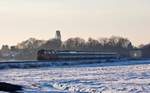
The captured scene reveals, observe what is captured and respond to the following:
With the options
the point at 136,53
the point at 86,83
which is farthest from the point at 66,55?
the point at 86,83

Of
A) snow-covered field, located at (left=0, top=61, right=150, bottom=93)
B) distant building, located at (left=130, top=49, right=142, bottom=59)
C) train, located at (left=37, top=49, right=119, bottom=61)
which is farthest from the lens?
distant building, located at (left=130, top=49, right=142, bottom=59)

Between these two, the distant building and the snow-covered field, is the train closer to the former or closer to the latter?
the distant building

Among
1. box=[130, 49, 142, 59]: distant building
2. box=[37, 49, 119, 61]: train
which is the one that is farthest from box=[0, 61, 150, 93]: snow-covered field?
box=[130, 49, 142, 59]: distant building

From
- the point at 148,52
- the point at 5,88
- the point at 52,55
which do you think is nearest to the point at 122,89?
the point at 5,88

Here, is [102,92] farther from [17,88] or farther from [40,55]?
[40,55]

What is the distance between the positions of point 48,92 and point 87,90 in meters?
3.02

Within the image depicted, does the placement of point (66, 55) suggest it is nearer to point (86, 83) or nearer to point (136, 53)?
point (136, 53)

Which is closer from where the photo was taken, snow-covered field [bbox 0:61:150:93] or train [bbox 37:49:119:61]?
snow-covered field [bbox 0:61:150:93]

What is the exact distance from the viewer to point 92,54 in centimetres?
13450

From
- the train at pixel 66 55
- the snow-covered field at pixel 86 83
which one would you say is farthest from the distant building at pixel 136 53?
the snow-covered field at pixel 86 83

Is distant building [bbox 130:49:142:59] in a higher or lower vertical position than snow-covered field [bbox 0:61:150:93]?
higher

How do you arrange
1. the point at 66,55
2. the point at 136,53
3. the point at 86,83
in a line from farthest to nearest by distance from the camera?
1. the point at 136,53
2. the point at 66,55
3. the point at 86,83

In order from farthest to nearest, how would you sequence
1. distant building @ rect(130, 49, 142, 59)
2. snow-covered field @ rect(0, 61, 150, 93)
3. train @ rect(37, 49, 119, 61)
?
distant building @ rect(130, 49, 142, 59) → train @ rect(37, 49, 119, 61) → snow-covered field @ rect(0, 61, 150, 93)

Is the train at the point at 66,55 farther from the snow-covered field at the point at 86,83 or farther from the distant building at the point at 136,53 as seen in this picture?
the snow-covered field at the point at 86,83
